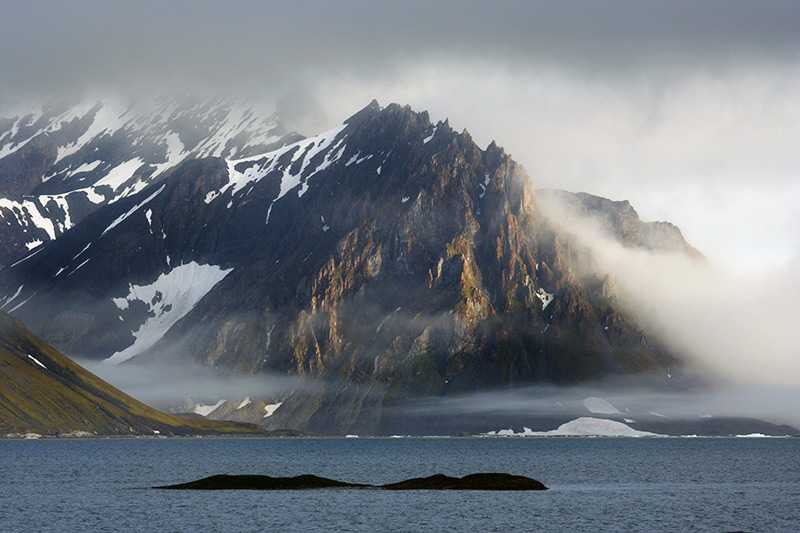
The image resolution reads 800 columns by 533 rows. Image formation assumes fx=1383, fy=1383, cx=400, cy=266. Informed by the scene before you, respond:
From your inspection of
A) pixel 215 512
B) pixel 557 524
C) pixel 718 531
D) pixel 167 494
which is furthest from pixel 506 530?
pixel 167 494

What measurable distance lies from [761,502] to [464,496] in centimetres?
4075

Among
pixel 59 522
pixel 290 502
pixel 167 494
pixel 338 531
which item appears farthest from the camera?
pixel 167 494

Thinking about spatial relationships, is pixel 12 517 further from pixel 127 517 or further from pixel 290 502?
pixel 290 502

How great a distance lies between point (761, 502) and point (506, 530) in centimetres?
5606

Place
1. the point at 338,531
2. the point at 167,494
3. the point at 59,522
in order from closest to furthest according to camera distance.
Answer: the point at 338,531 → the point at 59,522 → the point at 167,494

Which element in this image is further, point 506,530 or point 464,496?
point 464,496

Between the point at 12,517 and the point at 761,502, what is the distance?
3901 inches

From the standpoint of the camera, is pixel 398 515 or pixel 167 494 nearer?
pixel 398 515

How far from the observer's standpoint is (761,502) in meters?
190

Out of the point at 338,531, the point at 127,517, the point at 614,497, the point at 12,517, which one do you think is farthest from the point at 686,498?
the point at 12,517

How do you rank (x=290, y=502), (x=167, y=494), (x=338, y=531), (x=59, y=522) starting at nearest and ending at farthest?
(x=338, y=531), (x=59, y=522), (x=290, y=502), (x=167, y=494)

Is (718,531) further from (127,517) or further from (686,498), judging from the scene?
(127,517)

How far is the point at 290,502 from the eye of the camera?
593 ft

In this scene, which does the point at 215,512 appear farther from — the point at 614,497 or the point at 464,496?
the point at 614,497
